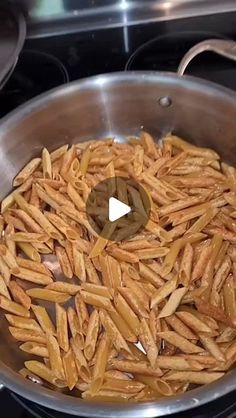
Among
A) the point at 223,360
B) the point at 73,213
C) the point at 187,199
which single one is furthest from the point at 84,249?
the point at 223,360

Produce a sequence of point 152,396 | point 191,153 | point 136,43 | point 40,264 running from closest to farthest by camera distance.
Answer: point 152,396
point 40,264
point 191,153
point 136,43

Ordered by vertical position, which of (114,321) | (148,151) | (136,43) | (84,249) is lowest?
(114,321)

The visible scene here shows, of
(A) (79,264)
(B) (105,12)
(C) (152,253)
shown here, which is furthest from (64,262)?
(B) (105,12)

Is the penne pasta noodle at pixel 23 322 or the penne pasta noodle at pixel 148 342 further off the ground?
the penne pasta noodle at pixel 23 322

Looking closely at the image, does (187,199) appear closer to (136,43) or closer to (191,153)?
(191,153)

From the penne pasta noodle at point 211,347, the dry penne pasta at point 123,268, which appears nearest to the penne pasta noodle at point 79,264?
the dry penne pasta at point 123,268

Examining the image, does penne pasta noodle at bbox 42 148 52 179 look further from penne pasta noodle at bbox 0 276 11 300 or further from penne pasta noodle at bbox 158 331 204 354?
penne pasta noodle at bbox 158 331 204 354
